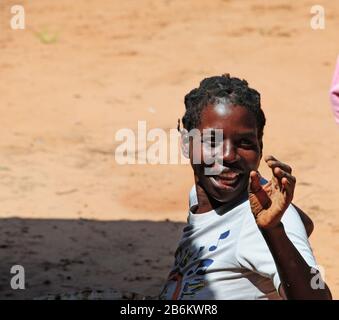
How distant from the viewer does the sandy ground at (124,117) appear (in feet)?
21.0

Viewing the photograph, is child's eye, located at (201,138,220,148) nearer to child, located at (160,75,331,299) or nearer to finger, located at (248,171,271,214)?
child, located at (160,75,331,299)

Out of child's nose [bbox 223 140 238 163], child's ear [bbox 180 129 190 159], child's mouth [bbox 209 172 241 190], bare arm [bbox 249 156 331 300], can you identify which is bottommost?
bare arm [bbox 249 156 331 300]

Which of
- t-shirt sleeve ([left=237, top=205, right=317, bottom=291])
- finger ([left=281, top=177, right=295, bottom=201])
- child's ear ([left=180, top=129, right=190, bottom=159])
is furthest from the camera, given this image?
child's ear ([left=180, top=129, right=190, bottom=159])

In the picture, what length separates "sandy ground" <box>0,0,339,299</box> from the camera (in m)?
6.41

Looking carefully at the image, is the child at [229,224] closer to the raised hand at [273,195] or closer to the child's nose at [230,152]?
the child's nose at [230,152]

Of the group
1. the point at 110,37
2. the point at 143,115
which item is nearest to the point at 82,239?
the point at 143,115

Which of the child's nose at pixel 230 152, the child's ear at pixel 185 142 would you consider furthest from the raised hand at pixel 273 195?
the child's ear at pixel 185 142

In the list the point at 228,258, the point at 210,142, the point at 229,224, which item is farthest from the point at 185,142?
the point at 228,258

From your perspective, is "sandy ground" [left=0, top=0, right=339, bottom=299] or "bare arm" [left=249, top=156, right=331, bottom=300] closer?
"bare arm" [left=249, top=156, right=331, bottom=300]

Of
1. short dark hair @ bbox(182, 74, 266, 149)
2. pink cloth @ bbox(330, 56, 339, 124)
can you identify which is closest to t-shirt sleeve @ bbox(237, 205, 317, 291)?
short dark hair @ bbox(182, 74, 266, 149)

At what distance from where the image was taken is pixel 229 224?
125 inches

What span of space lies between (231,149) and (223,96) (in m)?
0.21

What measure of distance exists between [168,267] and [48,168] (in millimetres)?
1795

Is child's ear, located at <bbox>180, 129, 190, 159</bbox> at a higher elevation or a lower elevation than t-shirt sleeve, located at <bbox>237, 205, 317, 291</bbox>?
higher
